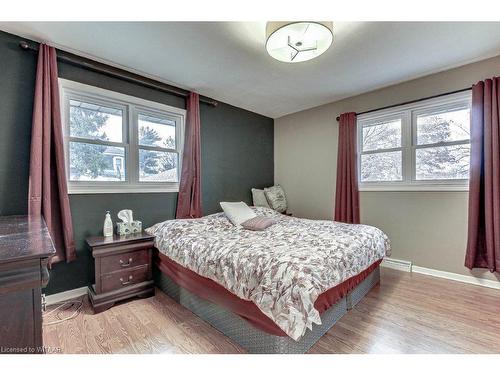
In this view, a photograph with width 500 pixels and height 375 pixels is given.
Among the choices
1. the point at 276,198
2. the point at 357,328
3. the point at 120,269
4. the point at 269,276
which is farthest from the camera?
the point at 276,198

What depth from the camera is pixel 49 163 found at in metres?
2.10

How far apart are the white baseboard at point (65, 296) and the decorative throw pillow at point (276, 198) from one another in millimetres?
2718

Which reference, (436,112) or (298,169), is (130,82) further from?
(436,112)

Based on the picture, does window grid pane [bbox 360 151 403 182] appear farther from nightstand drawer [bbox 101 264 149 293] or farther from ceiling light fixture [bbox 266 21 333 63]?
nightstand drawer [bbox 101 264 149 293]

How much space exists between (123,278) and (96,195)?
912 millimetres

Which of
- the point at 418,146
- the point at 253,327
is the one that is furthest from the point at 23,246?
the point at 418,146

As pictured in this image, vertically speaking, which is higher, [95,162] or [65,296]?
[95,162]

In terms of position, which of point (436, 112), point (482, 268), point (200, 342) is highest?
point (436, 112)

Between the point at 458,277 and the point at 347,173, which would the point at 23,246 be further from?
the point at 458,277

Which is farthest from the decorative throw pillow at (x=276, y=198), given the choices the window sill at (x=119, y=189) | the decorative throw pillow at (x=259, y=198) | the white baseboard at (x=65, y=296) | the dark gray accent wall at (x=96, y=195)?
the white baseboard at (x=65, y=296)

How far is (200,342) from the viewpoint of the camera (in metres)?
1.63

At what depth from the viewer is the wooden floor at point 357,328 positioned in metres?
1.57
